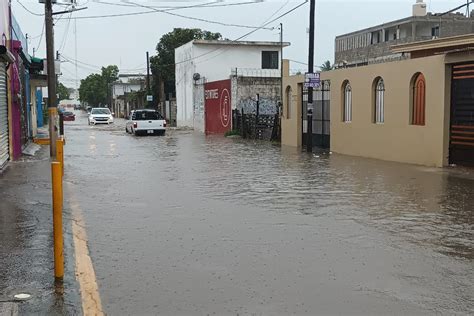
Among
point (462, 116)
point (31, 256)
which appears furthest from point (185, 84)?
point (31, 256)

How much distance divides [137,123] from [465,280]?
31.0 metres

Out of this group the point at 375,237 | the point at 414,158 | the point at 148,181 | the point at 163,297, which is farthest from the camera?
the point at 414,158

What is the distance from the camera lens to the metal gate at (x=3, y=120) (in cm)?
1617

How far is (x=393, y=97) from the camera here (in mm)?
18047

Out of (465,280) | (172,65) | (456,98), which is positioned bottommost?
(465,280)

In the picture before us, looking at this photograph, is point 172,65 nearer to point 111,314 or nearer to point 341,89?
point 341,89

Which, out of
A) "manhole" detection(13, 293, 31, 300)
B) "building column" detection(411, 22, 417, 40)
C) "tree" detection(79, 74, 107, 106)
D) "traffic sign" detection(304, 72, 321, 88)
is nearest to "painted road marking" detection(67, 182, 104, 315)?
"manhole" detection(13, 293, 31, 300)

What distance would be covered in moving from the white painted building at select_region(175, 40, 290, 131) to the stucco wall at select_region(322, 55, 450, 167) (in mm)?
24430

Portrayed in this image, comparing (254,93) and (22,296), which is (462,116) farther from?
(254,93)

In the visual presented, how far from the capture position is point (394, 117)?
17969mm

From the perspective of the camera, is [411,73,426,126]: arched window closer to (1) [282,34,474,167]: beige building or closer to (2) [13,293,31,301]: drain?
(1) [282,34,474,167]: beige building

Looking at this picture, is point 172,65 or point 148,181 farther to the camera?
point 172,65

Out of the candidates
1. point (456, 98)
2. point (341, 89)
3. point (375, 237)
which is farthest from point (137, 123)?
point (375, 237)

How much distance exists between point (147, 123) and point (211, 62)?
13.1 metres
